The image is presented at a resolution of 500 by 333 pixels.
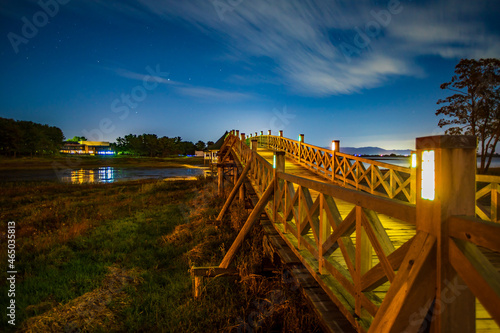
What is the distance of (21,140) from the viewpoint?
6950cm

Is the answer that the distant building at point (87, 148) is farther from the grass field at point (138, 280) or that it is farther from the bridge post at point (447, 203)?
the bridge post at point (447, 203)

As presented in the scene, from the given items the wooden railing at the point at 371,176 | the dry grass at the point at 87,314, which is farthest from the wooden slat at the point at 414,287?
the dry grass at the point at 87,314

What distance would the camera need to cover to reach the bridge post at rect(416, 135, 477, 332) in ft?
4.46

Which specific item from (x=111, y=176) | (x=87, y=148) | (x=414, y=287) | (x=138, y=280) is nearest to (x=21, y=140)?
(x=111, y=176)

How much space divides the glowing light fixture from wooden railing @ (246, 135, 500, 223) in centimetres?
398

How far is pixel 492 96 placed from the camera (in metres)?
20.8

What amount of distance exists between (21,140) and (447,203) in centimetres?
9290

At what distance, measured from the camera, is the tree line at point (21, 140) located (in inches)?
2544

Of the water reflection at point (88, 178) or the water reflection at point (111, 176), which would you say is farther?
the water reflection at point (111, 176)

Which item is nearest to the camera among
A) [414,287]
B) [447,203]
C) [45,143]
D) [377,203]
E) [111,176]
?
[447,203]

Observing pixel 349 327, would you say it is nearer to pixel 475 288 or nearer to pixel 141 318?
pixel 475 288

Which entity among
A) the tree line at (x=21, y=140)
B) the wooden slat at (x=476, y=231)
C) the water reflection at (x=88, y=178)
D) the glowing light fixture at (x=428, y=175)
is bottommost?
the water reflection at (x=88, y=178)

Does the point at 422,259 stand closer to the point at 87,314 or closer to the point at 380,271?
the point at 380,271

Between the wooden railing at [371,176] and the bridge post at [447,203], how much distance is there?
155 inches
